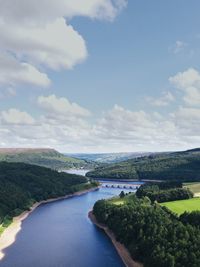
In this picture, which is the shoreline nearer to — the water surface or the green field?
the water surface

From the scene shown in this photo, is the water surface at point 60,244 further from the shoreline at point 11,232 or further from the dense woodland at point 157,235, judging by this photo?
the dense woodland at point 157,235

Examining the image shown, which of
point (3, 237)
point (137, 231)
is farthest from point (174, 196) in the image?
point (3, 237)

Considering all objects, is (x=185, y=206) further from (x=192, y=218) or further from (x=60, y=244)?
(x=60, y=244)

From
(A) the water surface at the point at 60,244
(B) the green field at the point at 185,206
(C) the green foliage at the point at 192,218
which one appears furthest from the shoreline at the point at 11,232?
(B) the green field at the point at 185,206

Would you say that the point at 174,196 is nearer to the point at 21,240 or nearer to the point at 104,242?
the point at 104,242

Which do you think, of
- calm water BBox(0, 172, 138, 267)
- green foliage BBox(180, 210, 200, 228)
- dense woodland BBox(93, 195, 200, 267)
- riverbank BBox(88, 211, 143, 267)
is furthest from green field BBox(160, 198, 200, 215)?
calm water BBox(0, 172, 138, 267)

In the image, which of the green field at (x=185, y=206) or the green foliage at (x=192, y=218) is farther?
the green field at (x=185, y=206)

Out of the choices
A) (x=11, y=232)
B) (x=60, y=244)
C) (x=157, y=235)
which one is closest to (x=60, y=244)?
(x=60, y=244)
